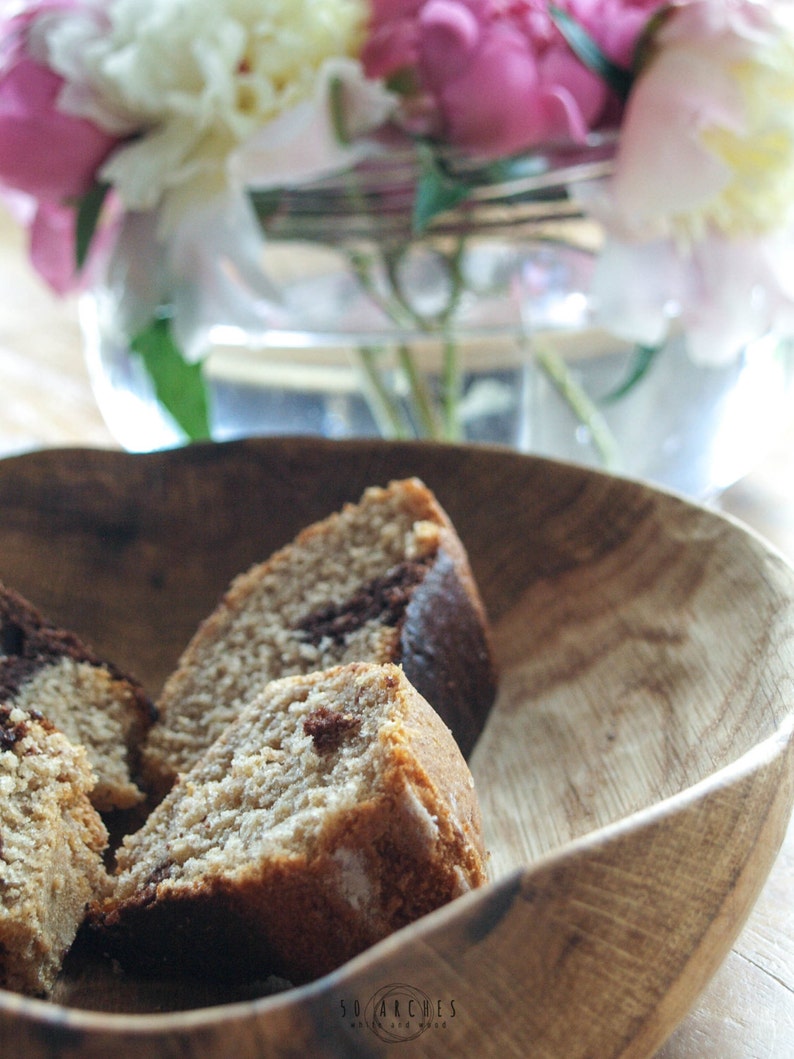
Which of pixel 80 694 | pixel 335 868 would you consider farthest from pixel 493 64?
pixel 335 868

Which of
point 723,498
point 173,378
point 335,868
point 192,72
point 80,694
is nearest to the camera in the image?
point 335,868

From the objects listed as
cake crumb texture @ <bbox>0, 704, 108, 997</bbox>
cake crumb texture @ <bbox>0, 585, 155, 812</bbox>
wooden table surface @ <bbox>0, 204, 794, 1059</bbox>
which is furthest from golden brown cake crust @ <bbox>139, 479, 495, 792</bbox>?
wooden table surface @ <bbox>0, 204, 794, 1059</bbox>

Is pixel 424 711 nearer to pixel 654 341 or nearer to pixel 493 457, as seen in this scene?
pixel 493 457

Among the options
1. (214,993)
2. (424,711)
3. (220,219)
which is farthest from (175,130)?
(214,993)

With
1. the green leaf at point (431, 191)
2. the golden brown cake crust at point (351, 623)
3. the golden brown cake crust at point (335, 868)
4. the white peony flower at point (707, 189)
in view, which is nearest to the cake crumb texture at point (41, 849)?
the golden brown cake crust at point (335, 868)

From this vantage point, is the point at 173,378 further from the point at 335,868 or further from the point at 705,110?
the point at 335,868

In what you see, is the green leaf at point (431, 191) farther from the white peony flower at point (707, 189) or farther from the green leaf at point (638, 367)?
the green leaf at point (638, 367)
